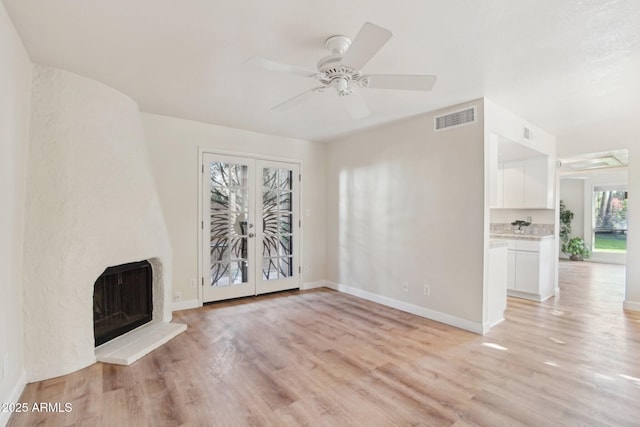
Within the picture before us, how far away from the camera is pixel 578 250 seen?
8312mm

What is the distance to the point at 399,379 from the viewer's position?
8.13 ft

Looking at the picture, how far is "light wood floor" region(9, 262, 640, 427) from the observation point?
79.8 inches

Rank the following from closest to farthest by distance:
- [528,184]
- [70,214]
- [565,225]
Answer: [70,214] < [528,184] < [565,225]

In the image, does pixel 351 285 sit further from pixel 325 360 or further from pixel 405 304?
pixel 325 360

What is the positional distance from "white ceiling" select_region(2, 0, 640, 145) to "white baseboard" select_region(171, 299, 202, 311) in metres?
2.55

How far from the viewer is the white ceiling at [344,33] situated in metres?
1.92

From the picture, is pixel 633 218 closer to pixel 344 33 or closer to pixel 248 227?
pixel 344 33

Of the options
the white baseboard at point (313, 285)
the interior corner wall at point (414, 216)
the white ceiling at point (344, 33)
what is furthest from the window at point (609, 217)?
the white baseboard at point (313, 285)

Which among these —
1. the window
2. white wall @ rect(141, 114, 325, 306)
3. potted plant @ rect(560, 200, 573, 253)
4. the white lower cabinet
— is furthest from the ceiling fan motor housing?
the window

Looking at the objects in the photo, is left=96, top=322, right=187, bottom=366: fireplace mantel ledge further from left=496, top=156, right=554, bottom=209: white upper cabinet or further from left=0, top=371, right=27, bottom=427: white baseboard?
left=496, top=156, right=554, bottom=209: white upper cabinet

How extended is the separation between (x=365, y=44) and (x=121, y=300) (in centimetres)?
337

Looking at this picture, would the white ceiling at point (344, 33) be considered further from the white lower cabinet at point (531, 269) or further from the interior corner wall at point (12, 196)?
the white lower cabinet at point (531, 269)

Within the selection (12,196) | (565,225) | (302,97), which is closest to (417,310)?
(302,97)

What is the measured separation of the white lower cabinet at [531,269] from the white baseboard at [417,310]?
74.9 inches
